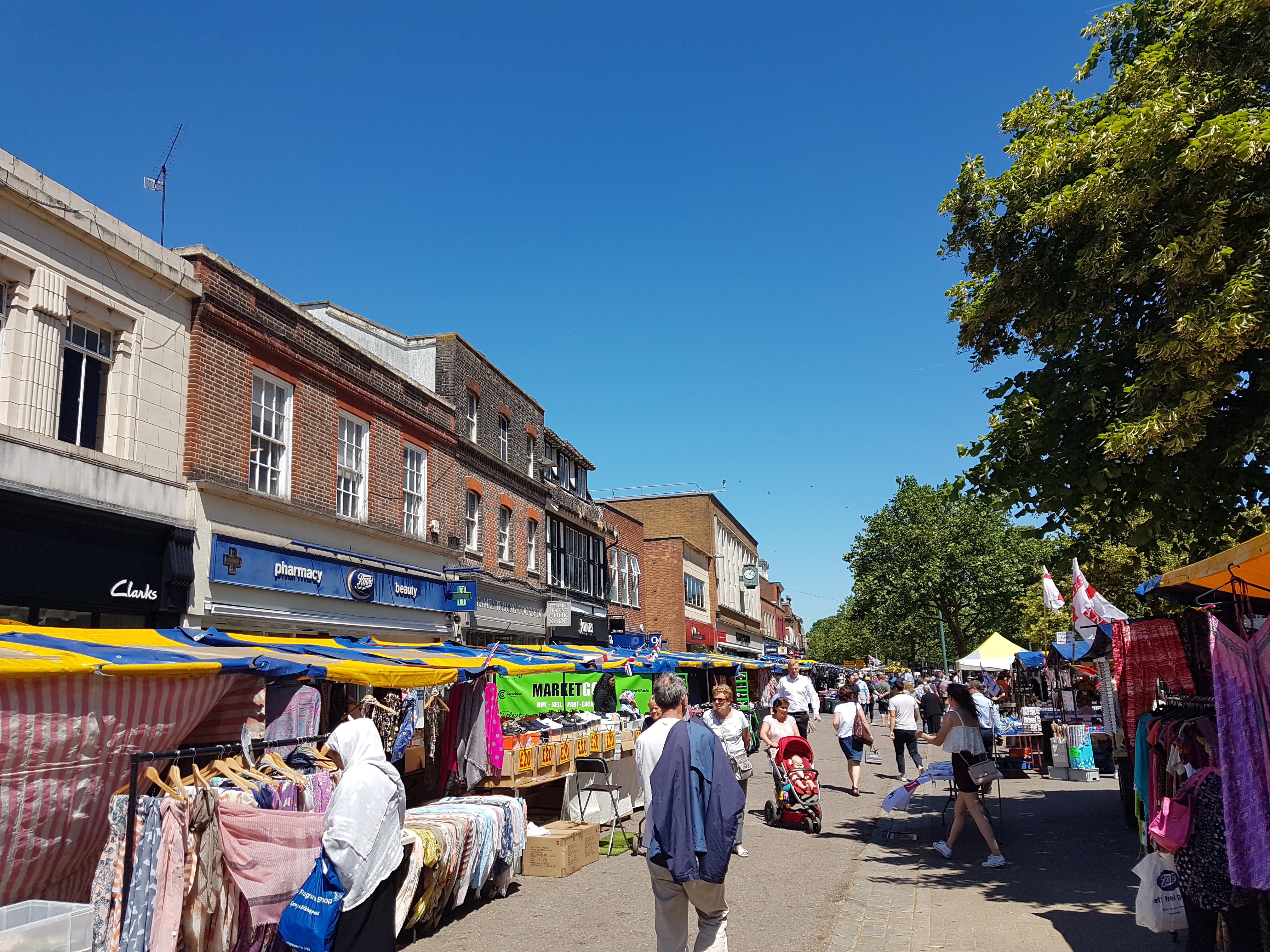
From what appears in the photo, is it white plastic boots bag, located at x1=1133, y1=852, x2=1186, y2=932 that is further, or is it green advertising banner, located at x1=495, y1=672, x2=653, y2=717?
green advertising banner, located at x1=495, y1=672, x2=653, y2=717

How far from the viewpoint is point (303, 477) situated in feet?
53.9

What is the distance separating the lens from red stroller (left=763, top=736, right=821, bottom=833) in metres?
11.7

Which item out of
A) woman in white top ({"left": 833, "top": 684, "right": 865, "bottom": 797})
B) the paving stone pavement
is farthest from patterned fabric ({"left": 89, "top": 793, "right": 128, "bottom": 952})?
woman in white top ({"left": 833, "top": 684, "right": 865, "bottom": 797})

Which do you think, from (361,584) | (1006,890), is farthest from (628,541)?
(1006,890)

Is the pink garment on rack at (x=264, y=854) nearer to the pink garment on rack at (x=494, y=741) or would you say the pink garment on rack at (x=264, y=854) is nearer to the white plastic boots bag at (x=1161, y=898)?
the pink garment on rack at (x=494, y=741)

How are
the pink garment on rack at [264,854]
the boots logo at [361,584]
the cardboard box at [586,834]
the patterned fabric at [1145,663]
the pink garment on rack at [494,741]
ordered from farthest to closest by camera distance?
the boots logo at [361,584], the pink garment on rack at [494,741], the cardboard box at [586,834], the patterned fabric at [1145,663], the pink garment on rack at [264,854]

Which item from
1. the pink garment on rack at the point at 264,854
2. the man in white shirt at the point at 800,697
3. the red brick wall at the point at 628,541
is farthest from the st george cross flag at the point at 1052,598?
the red brick wall at the point at 628,541

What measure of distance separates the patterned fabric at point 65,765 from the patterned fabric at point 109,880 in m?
0.32

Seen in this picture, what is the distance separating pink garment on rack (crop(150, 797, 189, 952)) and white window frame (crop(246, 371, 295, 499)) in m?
10.3

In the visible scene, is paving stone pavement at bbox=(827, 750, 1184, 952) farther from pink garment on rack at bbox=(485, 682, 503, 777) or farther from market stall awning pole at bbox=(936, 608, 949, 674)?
market stall awning pole at bbox=(936, 608, 949, 674)

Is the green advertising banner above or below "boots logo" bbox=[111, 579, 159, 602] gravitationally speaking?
below

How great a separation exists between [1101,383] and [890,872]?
5315mm

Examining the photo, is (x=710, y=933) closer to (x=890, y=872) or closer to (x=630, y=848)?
(x=890, y=872)

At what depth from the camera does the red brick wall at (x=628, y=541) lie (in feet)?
121
